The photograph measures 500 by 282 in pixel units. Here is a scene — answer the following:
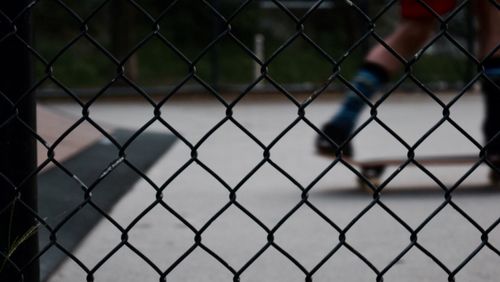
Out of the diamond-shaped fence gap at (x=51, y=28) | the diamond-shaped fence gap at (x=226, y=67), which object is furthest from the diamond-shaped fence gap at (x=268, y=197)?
the diamond-shaped fence gap at (x=51, y=28)

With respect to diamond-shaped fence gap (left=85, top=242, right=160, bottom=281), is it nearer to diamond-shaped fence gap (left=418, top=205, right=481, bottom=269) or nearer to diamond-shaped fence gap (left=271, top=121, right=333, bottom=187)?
diamond-shaped fence gap (left=418, top=205, right=481, bottom=269)

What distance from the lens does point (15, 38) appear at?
1848 mm

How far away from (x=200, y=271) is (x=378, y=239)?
0.71m

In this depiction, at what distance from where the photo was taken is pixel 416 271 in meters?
2.82

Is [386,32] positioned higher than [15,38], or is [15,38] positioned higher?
[386,32]

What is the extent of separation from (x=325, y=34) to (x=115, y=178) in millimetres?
8549

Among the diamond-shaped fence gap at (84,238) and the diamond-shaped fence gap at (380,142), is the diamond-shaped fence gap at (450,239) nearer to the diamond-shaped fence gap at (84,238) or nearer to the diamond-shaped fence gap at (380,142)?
the diamond-shaped fence gap at (84,238)

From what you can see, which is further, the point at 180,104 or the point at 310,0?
the point at 310,0

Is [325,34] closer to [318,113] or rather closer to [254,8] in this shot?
[254,8]

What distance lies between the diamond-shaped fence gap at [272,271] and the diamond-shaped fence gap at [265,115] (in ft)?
11.9

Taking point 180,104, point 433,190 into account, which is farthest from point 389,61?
point 180,104

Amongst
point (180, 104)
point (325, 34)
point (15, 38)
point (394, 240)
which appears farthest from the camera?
point (325, 34)

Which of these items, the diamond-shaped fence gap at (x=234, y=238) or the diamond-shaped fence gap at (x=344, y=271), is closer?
the diamond-shaped fence gap at (x=344, y=271)

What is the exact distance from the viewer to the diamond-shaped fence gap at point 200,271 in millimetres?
2771
